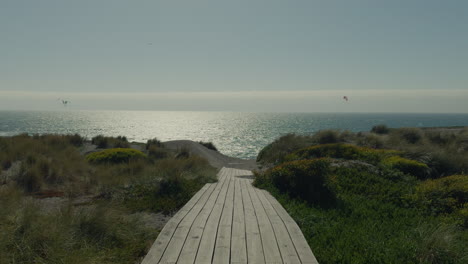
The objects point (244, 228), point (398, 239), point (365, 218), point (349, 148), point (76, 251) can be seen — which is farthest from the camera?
point (349, 148)

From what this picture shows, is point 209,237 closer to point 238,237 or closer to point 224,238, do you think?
point 224,238

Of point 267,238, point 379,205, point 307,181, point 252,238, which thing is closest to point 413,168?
point 379,205

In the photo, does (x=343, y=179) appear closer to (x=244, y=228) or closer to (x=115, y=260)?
(x=244, y=228)

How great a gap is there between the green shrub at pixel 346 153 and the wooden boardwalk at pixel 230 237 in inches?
372

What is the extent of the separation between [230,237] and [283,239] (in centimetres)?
82

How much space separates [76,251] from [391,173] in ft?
36.1

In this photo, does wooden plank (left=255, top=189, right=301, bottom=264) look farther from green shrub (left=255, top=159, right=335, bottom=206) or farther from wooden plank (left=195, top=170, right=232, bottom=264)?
green shrub (left=255, top=159, right=335, bottom=206)

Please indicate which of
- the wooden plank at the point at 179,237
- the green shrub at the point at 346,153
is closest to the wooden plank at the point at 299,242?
the wooden plank at the point at 179,237

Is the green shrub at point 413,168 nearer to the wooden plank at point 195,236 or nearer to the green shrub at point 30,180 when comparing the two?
the wooden plank at point 195,236

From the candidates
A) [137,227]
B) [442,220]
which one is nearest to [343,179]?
[442,220]

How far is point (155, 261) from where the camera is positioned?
3.64m

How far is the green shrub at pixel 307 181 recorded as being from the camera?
8516mm

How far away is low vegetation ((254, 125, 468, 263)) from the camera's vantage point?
16.1 ft

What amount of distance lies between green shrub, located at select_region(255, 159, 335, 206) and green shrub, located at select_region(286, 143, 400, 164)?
18.7ft
